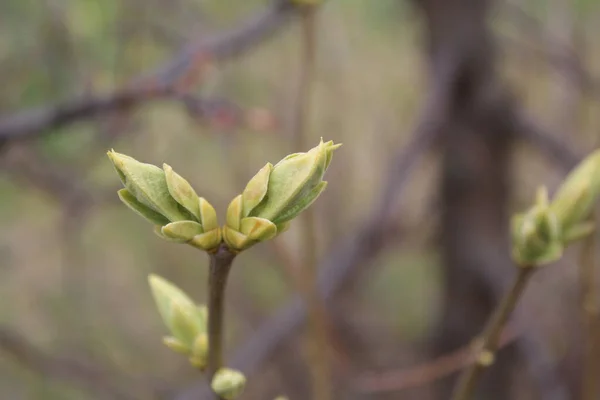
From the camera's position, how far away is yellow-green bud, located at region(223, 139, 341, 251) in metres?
0.18

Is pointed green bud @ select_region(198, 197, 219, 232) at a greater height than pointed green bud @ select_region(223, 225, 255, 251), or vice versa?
pointed green bud @ select_region(198, 197, 219, 232)

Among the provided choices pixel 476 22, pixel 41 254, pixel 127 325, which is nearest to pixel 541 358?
pixel 476 22

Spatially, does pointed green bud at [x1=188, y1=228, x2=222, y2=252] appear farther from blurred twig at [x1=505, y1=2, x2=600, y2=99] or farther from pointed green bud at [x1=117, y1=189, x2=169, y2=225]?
blurred twig at [x1=505, y1=2, x2=600, y2=99]

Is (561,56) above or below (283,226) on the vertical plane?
above

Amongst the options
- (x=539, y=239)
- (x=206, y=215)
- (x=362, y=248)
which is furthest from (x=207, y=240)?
(x=362, y=248)

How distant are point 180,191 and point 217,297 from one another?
0.04 metres

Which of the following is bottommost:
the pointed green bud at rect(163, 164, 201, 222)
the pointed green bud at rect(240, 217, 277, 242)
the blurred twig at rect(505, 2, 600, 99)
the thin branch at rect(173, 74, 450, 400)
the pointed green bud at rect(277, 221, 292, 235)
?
the pointed green bud at rect(240, 217, 277, 242)

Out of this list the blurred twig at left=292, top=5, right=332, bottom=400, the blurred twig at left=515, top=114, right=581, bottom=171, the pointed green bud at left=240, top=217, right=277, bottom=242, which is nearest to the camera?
the pointed green bud at left=240, top=217, right=277, bottom=242

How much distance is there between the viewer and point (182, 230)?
0.18 m

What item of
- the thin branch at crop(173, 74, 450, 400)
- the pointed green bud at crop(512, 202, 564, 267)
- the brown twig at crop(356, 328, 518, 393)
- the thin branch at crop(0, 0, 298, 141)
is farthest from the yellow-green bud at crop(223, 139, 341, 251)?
the thin branch at crop(173, 74, 450, 400)

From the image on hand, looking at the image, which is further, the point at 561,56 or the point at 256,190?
the point at 561,56

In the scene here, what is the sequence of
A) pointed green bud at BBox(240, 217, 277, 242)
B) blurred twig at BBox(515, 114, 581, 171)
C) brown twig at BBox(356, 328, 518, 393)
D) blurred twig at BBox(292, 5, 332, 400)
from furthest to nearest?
1. blurred twig at BBox(515, 114, 581, 171)
2. brown twig at BBox(356, 328, 518, 393)
3. blurred twig at BBox(292, 5, 332, 400)
4. pointed green bud at BBox(240, 217, 277, 242)

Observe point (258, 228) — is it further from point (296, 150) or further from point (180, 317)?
point (296, 150)

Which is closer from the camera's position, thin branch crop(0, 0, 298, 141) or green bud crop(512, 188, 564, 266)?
green bud crop(512, 188, 564, 266)
